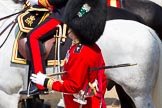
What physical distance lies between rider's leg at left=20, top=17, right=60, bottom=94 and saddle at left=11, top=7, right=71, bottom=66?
0.23 feet

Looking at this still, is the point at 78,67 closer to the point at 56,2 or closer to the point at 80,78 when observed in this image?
the point at 80,78

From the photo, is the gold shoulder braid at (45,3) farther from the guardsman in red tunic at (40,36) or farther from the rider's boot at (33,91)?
the rider's boot at (33,91)

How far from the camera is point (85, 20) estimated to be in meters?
2.99

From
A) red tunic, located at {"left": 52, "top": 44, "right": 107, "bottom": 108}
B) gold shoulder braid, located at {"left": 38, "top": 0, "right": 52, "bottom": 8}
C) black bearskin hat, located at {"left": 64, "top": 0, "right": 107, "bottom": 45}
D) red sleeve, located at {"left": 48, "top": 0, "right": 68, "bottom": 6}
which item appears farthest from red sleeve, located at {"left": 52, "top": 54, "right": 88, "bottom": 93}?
gold shoulder braid, located at {"left": 38, "top": 0, "right": 52, "bottom": 8}

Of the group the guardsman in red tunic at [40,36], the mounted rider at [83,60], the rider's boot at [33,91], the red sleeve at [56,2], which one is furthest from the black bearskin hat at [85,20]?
the rider's boot at [33,91]

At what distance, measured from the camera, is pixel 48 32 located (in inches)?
158

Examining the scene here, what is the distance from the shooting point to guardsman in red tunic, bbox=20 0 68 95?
397cm

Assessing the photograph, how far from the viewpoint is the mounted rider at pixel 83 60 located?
9.53ft

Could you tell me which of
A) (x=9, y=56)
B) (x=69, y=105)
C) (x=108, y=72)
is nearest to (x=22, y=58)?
(x=9, y=56)

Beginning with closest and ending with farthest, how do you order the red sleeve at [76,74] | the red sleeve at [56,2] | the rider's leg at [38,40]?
the red sleeve at [76,74]
the red sleeve at [56,2]
the rider's leg at [38,40]

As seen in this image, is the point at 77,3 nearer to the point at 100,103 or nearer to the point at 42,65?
the point at 100,103

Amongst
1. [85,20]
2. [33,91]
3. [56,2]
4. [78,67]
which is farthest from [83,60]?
[33,91]

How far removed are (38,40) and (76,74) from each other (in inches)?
46.6

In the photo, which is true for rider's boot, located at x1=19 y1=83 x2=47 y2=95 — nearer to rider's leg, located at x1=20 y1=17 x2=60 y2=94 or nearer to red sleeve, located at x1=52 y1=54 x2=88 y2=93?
rider's leg, located at x1=20 y1=17 x2=60 y2=94
